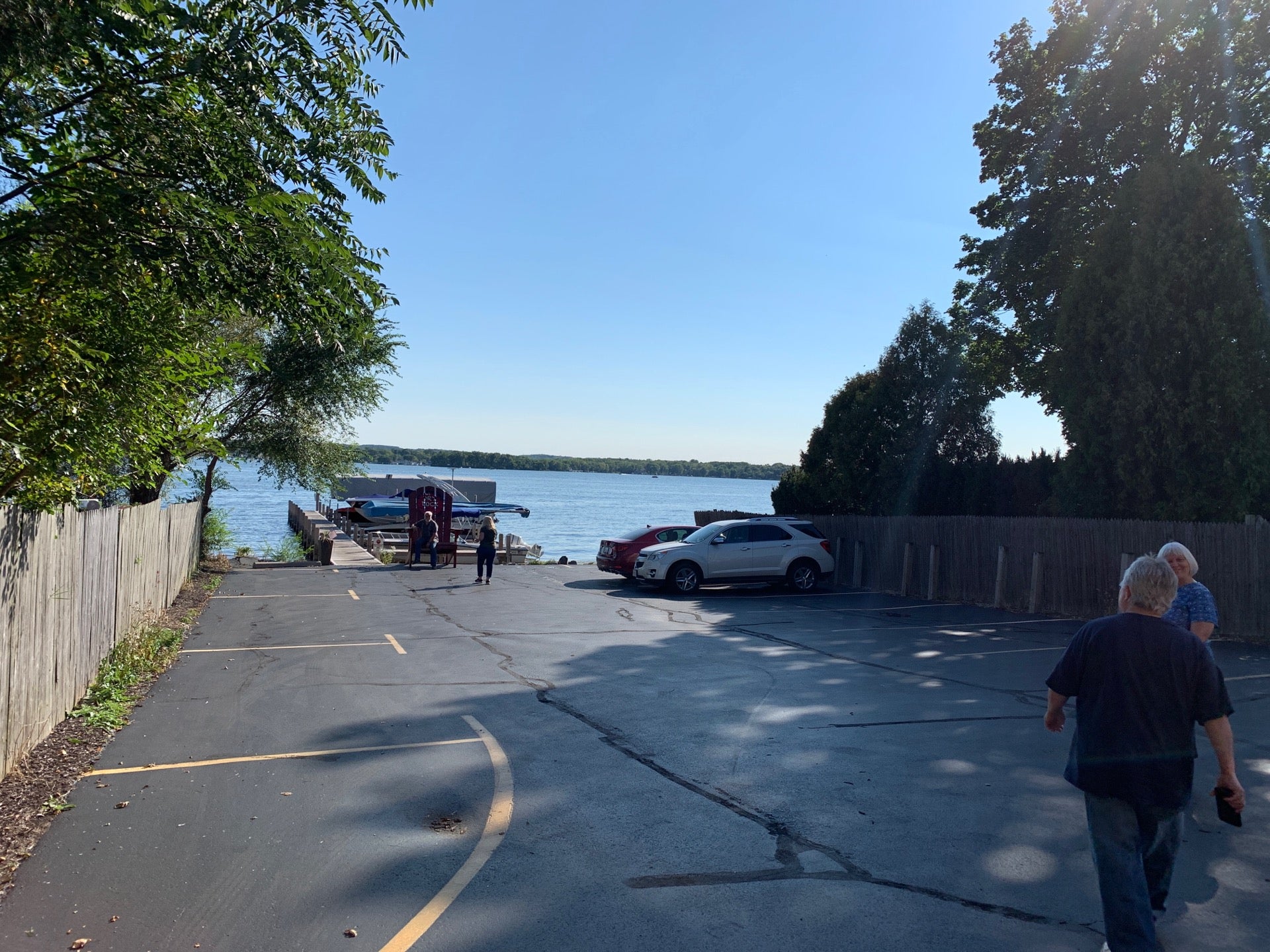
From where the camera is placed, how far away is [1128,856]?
157 inches

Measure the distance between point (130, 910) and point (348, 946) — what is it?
1.22 m

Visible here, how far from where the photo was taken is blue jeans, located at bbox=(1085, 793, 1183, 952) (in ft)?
12.9

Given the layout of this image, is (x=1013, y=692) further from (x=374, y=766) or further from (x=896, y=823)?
(x=374, y=766)

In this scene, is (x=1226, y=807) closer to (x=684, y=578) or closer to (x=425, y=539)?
(x=684, y=578)

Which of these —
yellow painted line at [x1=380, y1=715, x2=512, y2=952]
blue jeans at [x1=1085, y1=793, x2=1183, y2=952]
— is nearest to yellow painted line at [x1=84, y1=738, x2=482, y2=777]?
yellow painted line at [x1=380, y1=715, x2=512, y2=952]

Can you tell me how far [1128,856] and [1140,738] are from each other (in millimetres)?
500

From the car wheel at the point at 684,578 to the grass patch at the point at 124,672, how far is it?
10.9 m

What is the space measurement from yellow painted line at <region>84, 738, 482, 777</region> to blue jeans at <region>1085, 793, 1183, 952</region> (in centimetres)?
508

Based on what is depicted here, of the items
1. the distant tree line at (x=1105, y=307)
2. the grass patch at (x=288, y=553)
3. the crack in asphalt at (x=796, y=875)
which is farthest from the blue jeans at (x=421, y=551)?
the crack in asphalt at (x=796, y=875)

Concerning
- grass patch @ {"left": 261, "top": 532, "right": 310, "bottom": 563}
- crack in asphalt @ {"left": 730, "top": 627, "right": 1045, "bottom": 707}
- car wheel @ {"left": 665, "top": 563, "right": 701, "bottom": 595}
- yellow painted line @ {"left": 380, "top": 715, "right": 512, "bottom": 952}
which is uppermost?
car wheel @ {"left": 665, "top": 563, "right": 701, "bottom": 595}

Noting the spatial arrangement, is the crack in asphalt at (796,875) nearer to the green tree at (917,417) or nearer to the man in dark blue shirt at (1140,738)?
the man in dark blue shirt at (1140,738)

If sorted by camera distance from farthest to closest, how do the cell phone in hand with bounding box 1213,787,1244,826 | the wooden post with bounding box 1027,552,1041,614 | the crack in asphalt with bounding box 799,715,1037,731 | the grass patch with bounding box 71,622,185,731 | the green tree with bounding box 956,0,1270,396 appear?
the green tree with bounding box 956,0,1270,396, the wooden post with bounding box 1027,552,1041,614, the crack in asphalt with bounding box 799,715,1037,731, the grass patch with bounding box 71,622,185,731, the cell phone in hand with bounding box 1213,787,1244,826

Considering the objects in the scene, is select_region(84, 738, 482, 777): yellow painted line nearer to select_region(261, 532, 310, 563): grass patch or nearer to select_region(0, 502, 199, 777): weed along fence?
select_region(0, 502, 199, 777): weed along fence

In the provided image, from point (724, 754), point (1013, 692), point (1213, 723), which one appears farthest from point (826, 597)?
point (1213, 723)
